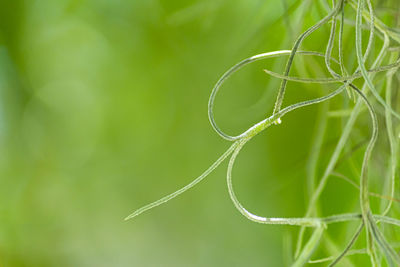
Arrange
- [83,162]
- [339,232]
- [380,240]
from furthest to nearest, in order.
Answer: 1. [83,162]
2. [339,232]
3. [380,240]

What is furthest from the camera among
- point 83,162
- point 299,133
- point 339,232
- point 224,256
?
point 83,162

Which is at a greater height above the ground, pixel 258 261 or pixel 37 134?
pixel 37 134

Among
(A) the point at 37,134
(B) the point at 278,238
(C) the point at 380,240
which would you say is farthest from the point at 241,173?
(C) the point at 380,240

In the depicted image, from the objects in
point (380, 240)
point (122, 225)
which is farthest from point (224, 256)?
point (380, 240)

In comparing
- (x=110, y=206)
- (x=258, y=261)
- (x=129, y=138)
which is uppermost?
(x=129, y=138)

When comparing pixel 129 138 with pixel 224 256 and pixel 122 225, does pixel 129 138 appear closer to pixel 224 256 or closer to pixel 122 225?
pixel 122 225

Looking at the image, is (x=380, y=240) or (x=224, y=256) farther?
(x=224, y=256)
